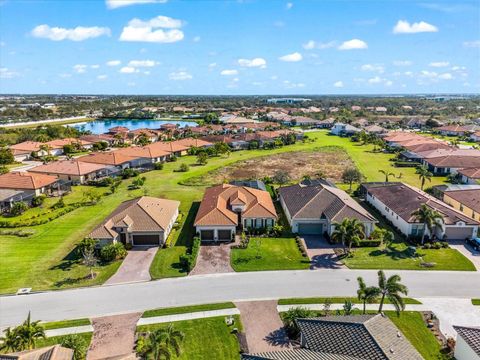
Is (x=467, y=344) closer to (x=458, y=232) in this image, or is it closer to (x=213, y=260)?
(x=213, y=260)

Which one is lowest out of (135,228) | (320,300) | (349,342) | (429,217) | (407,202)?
(320,300)

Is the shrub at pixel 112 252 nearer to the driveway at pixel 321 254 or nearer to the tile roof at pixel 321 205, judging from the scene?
the driveway at pixel 321 254

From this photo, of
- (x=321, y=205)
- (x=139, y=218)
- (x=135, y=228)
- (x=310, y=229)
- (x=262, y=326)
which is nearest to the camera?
(x=262, y=326)

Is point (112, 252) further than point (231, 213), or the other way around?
point (231, 213)

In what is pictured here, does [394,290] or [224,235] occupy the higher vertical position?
[394,290]

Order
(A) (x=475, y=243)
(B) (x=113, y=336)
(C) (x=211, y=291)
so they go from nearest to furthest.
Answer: (B) (x=113, y=336)
(C) (x=211, y=291)
(A) (x=475, y=243)

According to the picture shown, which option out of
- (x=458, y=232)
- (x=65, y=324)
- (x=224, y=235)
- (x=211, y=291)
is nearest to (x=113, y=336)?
(x=65, y=324)
